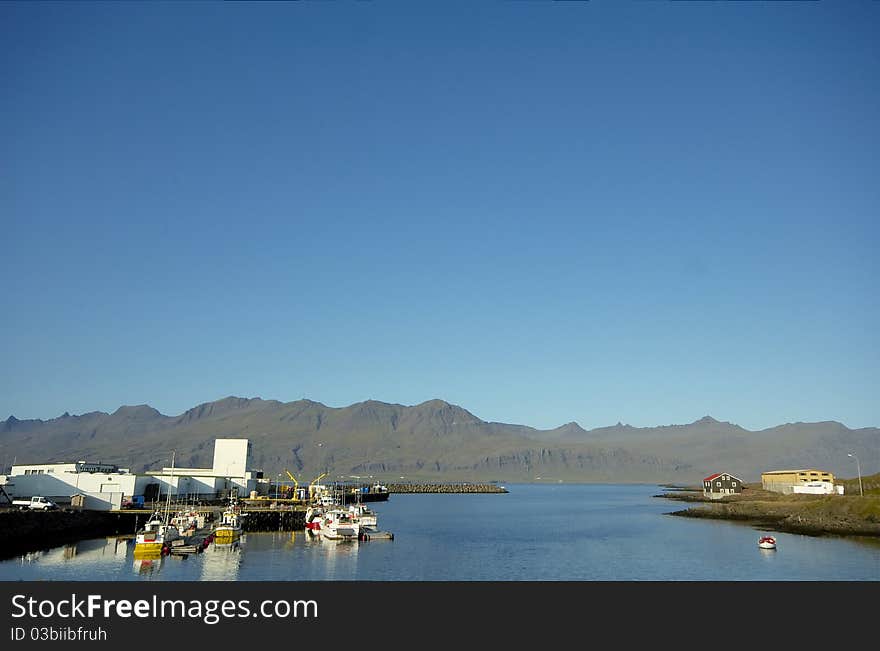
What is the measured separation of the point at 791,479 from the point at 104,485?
141 m

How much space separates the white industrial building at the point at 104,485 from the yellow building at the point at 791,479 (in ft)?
383

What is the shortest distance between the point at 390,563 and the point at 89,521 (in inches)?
1707

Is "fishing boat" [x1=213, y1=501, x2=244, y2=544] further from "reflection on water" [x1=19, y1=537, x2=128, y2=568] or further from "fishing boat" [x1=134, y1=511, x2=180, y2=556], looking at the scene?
"reflection on water" [x1=19, y1=537, x2=128, y2=568]

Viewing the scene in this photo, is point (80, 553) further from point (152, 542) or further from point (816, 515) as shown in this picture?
point (816, 515)

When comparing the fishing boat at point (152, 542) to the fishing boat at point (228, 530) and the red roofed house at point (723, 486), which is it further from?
the red roofed house at point (723, 486)

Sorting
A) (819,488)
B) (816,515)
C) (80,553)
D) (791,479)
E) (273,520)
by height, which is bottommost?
(273,520)

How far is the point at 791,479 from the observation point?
148 m

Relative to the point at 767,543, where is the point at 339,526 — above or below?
below

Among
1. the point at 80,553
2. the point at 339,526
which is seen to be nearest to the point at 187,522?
the point at 80,553

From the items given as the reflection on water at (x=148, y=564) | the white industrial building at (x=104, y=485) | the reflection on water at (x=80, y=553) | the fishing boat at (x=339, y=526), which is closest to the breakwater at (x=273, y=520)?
the fishing boat at (x=339, y=526)

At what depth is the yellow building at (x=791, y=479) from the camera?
139 m
